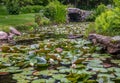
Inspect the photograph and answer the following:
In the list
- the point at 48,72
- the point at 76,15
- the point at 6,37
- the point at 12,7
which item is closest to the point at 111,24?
the point at 48,72

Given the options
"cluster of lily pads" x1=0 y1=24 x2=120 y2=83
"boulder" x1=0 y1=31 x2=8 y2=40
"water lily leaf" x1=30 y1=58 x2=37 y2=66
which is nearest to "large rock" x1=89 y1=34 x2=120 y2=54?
"cluster of lily pads" x1=0 y1=24 x2=120 y2=83

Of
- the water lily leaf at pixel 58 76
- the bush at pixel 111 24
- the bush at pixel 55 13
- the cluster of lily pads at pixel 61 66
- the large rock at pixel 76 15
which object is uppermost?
the bush at pixel 111 24

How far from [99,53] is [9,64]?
3.41 m

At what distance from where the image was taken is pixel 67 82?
6.71 meters

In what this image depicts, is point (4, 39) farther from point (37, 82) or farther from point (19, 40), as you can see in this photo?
point (37, 82)

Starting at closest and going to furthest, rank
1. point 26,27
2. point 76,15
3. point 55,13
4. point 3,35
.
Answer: point 3,35 < point 26,27 < point 55,13 < point 76,15

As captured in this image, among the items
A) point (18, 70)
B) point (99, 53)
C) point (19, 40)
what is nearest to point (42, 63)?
point (18, 70)

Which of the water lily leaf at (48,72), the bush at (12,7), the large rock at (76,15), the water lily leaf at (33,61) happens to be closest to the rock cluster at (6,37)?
the water lily leaf at (33,61)

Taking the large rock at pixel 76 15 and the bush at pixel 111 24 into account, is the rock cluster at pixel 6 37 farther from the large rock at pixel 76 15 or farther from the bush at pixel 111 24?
the large rock at pixel 76 15

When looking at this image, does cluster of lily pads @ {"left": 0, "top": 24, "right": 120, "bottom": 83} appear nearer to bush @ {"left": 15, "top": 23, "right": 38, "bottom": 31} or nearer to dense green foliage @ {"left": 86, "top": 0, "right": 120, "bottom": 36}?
dense green foliage @ {"left": 86, "top": 0, "right": 120, "bottom": 36}

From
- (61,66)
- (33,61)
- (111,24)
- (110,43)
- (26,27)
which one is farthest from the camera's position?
(26,27)

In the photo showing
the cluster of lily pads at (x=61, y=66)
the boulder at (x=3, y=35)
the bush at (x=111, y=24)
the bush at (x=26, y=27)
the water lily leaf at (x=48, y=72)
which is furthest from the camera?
the bush at (x=26, y=27)

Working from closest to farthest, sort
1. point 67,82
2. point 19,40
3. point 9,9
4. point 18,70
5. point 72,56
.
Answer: point 67,82 → point 18,70 → point 72,56 → point 19,40 → point 9,9

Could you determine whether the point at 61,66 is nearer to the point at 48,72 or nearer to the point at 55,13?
the point at 48,72
